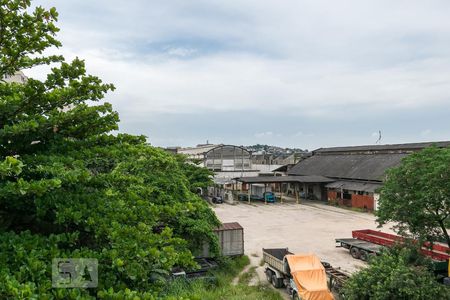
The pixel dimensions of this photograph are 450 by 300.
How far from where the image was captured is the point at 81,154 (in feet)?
17.8

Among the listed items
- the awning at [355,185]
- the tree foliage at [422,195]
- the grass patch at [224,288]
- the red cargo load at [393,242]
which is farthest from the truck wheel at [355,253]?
the awning at [355,185]

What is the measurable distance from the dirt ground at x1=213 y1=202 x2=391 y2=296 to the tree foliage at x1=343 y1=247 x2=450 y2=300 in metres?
4.64

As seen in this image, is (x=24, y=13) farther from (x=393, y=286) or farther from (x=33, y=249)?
(x=393, y=286)

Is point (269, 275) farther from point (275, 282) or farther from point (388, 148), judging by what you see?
point (388, 148)

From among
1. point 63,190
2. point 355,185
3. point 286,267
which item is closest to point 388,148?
point 355,185

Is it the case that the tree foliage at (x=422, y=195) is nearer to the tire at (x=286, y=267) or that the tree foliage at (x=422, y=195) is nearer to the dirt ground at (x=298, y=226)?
the tire at (x=286, y=267)

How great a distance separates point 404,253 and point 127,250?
11.5 metres

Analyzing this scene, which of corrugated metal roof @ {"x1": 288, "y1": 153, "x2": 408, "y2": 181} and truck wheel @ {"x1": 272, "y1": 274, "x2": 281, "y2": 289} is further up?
corrugated metal roof @ {"x1": 288, "y1": 153, "x2": 408, "y2": 181}

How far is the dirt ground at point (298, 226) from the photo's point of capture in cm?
1872

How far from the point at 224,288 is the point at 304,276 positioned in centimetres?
311

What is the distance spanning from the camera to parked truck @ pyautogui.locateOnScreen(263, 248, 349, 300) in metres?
11.6

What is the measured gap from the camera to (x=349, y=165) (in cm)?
3878

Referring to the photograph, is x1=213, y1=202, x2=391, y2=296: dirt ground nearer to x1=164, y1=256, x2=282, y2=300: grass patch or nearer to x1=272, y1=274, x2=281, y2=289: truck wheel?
x1=272, y1=274, x2=281, y2=289: truck wheel

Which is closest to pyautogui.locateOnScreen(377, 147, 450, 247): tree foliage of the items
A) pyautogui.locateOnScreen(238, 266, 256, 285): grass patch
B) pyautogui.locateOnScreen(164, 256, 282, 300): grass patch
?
pyautogui.locateOnScreen(164, 256, 282, 300): grass patch
